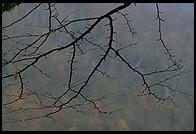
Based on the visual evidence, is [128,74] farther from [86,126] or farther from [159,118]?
[86,126]

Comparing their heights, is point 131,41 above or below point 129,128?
above

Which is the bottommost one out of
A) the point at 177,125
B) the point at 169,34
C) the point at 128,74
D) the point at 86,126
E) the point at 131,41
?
the point at 86,126

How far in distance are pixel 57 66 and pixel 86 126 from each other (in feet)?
25.6

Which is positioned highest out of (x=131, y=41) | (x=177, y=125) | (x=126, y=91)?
(x=131, y=41)

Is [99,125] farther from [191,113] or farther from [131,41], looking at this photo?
[131,41]

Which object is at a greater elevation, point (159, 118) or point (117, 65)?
point (117, 65)

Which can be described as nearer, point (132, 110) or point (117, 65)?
point (132, 110)

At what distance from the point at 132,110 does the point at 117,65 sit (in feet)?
22.9

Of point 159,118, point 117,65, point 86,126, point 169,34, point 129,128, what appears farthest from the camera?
point 169,34

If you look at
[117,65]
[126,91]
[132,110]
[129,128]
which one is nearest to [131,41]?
[117,65]

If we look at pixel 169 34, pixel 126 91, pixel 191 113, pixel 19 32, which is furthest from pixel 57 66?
pixel 169 34

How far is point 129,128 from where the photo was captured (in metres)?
32.9

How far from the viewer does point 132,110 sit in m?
36.0

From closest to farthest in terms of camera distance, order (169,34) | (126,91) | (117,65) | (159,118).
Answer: (159,118)
(126,91)
(117,65)
(169,34)
